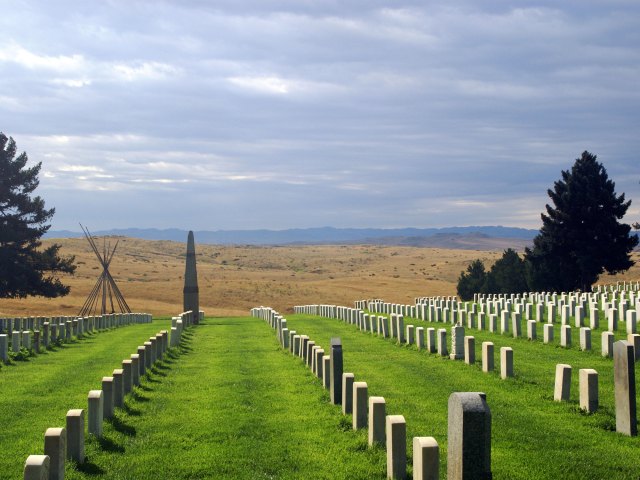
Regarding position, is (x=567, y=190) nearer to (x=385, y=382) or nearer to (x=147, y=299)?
(x=147, y=299)

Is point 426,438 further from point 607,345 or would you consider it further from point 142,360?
point 607,345

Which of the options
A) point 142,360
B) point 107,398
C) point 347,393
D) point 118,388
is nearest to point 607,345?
point 347,393

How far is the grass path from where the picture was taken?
9.62 meters

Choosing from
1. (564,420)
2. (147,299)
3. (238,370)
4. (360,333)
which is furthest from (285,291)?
(564,420)

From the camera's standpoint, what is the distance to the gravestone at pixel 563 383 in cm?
1336

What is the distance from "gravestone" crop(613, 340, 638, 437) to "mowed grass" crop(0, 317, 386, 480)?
3338 mm

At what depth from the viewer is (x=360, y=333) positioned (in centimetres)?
3020

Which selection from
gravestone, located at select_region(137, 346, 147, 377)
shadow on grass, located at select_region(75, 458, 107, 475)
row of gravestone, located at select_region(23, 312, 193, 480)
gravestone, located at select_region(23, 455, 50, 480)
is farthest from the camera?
gravestone, located at select_region(137, 346, 147, 377)

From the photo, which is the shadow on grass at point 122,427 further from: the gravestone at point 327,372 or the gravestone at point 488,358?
the gravestone at point 488,358

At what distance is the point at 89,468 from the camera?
382 inches

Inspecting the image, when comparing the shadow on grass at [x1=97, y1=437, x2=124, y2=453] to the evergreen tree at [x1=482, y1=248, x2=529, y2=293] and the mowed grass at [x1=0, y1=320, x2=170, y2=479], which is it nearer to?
the mowed grass at [x1=0, y1=320, x2=170, y2=479]

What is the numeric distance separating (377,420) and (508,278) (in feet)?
170

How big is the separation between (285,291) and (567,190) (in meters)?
35.1

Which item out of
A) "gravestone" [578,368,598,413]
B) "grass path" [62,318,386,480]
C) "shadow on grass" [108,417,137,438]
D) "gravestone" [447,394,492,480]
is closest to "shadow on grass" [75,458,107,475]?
"grass path" [62,318,386,480]
